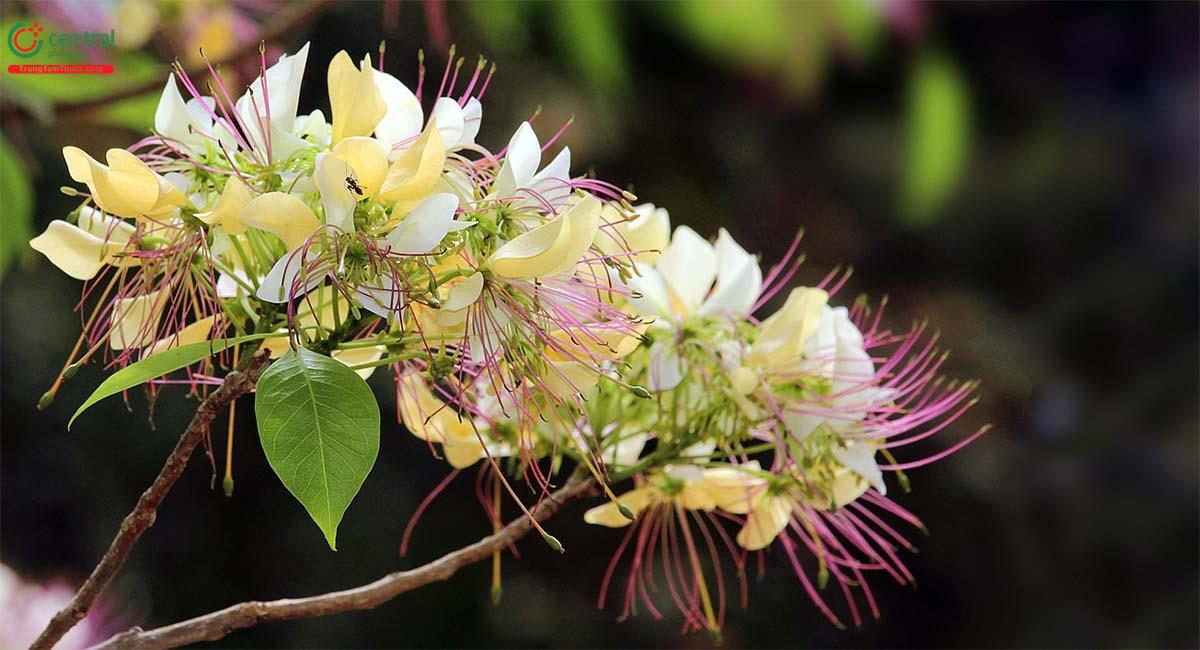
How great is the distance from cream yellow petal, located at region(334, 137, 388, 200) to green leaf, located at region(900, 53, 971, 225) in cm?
106

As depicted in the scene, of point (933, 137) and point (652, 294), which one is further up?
point (933, 137)

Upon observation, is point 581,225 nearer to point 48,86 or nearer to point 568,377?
point 568,377

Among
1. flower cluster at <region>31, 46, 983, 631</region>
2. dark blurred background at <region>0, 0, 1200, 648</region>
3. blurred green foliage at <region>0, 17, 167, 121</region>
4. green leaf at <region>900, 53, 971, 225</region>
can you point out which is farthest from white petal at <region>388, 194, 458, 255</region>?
green leaf at <region>900, 53, 971, 225</region>

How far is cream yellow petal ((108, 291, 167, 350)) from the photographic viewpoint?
23cm

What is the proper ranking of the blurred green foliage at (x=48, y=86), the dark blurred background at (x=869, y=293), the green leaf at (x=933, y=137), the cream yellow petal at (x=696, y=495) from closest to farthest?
the cream yellow petal at (x=696, y=495)
the blurred green foliage at (x=48, y=86)
the dark blurred background at (x=869, y=293)
the green leaf at (x=933, y=137)

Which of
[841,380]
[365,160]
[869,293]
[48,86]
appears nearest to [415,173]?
[365,160]

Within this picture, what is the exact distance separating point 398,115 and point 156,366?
0.07m

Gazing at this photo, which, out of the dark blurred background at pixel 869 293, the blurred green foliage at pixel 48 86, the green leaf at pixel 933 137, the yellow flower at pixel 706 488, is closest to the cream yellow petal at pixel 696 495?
the yellow flower at pixel 706 488

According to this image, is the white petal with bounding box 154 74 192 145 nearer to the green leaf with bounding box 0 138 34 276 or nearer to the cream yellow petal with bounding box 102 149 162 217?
the cream yellow petal with bounding box 102 149 162 217

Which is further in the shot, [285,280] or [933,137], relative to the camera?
[933,137]

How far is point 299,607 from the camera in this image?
0.21m

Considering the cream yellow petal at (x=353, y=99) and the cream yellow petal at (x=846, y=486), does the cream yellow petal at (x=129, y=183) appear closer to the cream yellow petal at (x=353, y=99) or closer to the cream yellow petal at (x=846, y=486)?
the cream yellow petal at (x=353, y=99)

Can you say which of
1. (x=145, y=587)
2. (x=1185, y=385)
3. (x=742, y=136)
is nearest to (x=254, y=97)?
(x=145, y=587)

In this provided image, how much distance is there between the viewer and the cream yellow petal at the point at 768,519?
28cm
